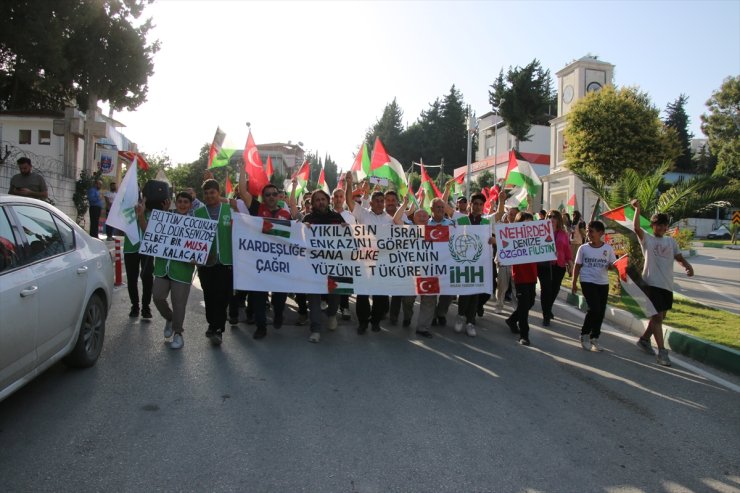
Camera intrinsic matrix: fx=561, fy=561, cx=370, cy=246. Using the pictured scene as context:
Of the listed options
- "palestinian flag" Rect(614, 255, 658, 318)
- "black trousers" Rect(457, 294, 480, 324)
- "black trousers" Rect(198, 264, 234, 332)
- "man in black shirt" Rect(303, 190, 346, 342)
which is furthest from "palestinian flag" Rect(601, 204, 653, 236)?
"black trousers" Rect(198, 264, 234, 332)

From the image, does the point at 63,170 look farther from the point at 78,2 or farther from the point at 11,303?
the point at 11,303

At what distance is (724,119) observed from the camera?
48.3 m

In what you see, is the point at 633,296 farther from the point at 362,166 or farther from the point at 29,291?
the point at 362,166

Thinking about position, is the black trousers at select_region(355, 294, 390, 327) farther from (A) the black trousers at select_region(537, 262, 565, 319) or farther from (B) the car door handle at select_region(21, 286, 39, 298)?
(B) the car door handle at select_region(21, 286, 39, 298)

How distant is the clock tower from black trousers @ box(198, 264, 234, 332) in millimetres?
37363

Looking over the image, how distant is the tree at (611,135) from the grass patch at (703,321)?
17.6 meters

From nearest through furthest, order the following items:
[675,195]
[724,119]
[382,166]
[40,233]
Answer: [40,233]
[675,195]
[382,166]
[724,119]

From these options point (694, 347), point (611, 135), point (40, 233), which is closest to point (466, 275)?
point (694, 347)

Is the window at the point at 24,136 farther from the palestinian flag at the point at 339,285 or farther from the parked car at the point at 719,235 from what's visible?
the parked car at the point at 719,235

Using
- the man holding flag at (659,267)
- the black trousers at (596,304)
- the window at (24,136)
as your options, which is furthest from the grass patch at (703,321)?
the window at (24,136)

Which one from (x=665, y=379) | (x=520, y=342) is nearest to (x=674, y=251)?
(x=665, y=379)

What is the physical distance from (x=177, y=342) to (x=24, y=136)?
98.8 ft

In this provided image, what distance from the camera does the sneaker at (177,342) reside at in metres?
6.26

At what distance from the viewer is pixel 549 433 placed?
13.9ft
